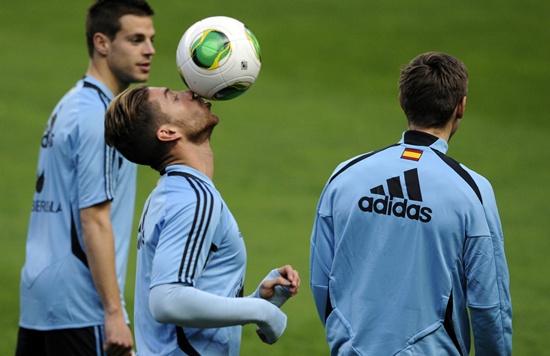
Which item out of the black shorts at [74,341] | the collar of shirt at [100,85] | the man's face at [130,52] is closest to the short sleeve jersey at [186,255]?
the black shorts at [74,341]

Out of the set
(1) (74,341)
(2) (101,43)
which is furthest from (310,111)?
(1) (74,341)

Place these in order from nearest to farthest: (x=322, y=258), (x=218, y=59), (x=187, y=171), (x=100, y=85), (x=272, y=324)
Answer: (x=272, y=324) < (x=187, y=171) < (x=322, y=258) < (x=218, y=59) < (x=100, y=85)

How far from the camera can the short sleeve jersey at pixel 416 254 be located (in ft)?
15.1

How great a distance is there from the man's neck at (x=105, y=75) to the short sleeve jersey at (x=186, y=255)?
80.6 inches

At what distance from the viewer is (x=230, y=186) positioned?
14.3m

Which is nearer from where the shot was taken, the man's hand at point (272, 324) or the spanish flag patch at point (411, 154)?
the man's hand at point (272, 324)

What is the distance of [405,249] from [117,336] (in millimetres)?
1895

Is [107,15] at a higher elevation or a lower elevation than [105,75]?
higher

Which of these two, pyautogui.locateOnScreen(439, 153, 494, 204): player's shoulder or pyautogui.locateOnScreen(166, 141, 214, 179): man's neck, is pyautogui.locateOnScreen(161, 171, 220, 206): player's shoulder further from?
pyautogui.locateOnScreen(439, 153, 494, 204): player's shoulder

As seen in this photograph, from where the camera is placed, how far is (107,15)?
668cm

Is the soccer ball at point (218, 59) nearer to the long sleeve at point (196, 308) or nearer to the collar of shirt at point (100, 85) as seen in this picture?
the collar of shirt at point (100, 85)

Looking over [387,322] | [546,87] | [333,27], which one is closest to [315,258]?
[387,322]

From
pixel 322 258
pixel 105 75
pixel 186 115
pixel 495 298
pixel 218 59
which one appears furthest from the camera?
pixel 105 75

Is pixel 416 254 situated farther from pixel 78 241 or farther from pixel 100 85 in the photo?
pixel 100 85
